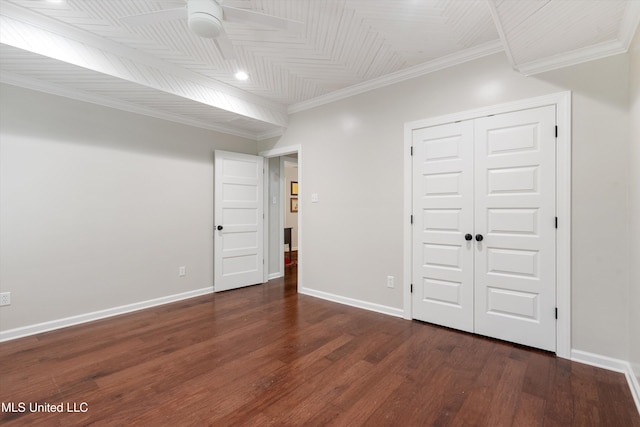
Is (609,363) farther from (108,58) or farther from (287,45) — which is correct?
(108,58)

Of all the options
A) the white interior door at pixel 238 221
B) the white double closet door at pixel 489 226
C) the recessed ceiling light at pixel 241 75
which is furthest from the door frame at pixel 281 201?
the white double closet door at pixel 489 226

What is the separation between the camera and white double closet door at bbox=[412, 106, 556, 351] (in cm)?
246

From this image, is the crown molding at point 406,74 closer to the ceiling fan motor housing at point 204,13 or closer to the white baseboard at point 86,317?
the ceiling fan motor housing at point 204,13

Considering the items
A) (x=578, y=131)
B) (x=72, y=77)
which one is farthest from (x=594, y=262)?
(x=72, y=77)

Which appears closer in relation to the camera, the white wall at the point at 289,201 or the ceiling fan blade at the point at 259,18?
the ceiling fan blade at the point at 259,18

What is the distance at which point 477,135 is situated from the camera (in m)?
2.75

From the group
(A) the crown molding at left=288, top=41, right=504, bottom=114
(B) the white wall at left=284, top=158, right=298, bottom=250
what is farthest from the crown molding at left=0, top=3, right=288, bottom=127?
(B) the white wall at left=284, top=158, right=298, bottom=250

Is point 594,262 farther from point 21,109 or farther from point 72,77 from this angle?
point 21,109

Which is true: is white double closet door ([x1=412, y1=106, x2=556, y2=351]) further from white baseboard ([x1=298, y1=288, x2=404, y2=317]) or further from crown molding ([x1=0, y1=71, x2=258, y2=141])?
crown molding ([x1=0, y1=71, x2=258, y2=141])

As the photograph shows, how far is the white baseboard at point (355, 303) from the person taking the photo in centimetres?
332

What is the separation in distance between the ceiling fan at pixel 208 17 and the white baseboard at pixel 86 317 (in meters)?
2.95

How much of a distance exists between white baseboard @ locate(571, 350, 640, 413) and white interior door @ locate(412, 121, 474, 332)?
781 mm

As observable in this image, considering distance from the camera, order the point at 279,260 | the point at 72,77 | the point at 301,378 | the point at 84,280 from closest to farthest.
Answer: the point at 301,378 → the point at 72,77 → the point at 84,280 → the point at 279,260

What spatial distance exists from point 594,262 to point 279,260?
13.8 ft
